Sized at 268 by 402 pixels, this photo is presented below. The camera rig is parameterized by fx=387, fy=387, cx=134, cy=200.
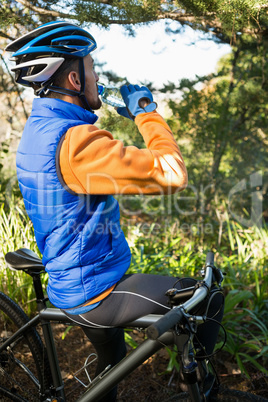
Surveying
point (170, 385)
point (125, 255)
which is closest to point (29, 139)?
point (125, 255)

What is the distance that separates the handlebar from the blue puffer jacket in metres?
0.35

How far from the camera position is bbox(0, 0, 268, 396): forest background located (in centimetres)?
255

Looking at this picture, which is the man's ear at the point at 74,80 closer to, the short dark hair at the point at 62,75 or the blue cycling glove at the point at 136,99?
the short dark hair at the point at 62,75

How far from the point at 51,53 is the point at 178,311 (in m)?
1.12

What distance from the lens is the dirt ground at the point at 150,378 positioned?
247 cm

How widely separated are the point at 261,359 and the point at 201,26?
249cm

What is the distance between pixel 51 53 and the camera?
5.16 feet

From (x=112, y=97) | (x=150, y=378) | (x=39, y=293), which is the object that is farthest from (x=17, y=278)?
(x=112, y=97)

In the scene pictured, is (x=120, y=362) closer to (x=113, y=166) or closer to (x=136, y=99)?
(x=113, y=166)

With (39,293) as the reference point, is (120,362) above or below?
below

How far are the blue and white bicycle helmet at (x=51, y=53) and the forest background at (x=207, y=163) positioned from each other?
36.2 inches

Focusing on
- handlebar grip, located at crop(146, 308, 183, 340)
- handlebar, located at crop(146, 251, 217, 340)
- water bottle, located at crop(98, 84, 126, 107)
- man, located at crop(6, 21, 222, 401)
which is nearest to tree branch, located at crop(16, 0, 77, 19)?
water bottle, located at crop(98, 84, 126, 107)

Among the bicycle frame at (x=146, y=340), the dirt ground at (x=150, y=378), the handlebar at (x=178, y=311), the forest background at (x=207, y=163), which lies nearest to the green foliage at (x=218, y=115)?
the forest background at (x=207, y=163)

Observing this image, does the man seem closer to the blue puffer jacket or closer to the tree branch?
the blue puffer jacket
